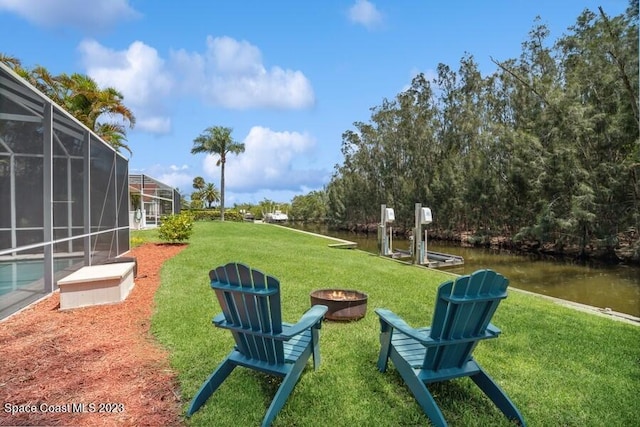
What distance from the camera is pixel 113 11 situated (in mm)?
6344

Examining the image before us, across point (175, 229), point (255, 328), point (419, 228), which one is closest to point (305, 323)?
point (255, 328)

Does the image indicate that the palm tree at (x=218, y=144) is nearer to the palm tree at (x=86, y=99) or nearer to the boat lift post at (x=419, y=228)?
the palm tree at (x=86, y=99)

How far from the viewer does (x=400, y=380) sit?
299 cm

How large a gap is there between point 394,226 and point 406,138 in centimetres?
779

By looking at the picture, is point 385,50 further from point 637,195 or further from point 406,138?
point 406,138

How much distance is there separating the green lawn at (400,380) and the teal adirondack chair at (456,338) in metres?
0.20

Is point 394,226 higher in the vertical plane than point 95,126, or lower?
lower

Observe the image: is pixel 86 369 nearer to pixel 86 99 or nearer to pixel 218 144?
pixel 86 99

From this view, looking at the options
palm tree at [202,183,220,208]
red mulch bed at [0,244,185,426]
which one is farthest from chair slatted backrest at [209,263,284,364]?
palm tree at [202,183,220,208]

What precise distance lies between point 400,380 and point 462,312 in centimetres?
100

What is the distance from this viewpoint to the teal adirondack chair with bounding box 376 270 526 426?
231 centimetres

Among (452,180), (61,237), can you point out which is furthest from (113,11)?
(452,180)

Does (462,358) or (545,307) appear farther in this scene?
(545,307)

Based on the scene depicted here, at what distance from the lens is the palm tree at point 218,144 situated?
34531mm
